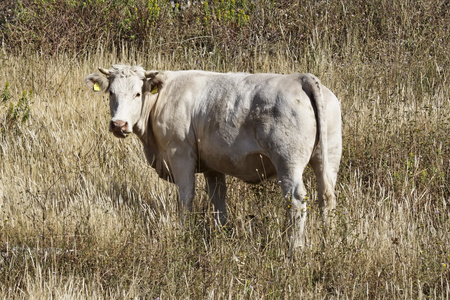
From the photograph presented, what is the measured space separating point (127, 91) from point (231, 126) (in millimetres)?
1087

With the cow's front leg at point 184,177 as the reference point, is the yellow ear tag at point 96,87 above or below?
above

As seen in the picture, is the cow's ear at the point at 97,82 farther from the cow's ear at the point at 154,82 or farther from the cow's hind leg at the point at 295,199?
the cow's hind leg at the point at 295,199

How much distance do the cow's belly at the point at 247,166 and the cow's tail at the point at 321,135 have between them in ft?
1.47

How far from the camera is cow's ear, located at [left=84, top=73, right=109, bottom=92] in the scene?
6.66 metres

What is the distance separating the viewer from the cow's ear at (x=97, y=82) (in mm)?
6656

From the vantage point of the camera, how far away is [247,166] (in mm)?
6039

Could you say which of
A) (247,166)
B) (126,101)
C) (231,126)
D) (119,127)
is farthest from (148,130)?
(247,166)

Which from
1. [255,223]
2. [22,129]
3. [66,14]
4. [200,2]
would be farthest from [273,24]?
[255,223]

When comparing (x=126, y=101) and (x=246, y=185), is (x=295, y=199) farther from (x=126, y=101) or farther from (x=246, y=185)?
(x=126, y=101)

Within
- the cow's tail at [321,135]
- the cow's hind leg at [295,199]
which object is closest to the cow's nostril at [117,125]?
the cow's hind leg at [295,199]

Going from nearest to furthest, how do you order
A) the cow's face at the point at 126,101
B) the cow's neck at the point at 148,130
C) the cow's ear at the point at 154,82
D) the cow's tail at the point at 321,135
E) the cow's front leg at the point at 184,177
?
1. the cow's tail at the point at 321,135
2. the cow's face at the point at 126,101
3. the cow's front leg at the point at 184,177
4. the cow's ear at the point at 154,82
5. the cow's neck at the point at 148,130

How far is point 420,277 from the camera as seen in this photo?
519 cm

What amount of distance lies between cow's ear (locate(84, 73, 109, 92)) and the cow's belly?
1.31 meters

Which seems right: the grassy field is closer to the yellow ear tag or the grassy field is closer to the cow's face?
the cow's face
